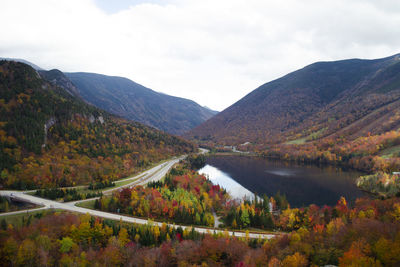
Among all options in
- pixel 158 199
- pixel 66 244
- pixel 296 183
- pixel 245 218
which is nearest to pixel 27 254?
pixel 66 244

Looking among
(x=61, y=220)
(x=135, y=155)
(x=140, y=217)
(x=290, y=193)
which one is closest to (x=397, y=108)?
(x=290, y=193)

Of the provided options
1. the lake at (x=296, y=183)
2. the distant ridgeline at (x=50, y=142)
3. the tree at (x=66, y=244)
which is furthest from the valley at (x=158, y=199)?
the lake at (x=296, y=183)

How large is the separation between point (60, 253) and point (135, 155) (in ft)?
259

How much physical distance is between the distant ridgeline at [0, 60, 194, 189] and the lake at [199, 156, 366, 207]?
39492 mm

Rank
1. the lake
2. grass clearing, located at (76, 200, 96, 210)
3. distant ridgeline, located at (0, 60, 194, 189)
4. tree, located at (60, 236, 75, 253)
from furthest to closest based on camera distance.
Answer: the lake
distant ridgeline, located at (0, 60, 194, 189)
grass clearing, located at (76, 200, 96, 210)
tree, located at (60, 236, 75, 253)

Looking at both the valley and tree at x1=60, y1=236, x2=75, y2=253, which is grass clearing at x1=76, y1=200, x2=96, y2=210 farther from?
tree at x1=60, y1=236, x2=75, y2=253

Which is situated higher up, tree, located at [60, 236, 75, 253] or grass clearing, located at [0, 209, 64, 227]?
grass clearing, located at [0, 209, 64, 227]

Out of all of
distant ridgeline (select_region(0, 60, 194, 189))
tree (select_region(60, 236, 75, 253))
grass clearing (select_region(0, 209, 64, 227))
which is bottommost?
tree (select_region(60, 236, 75, 253))

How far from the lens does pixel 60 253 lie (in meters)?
36.2

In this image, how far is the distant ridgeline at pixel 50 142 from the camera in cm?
6838

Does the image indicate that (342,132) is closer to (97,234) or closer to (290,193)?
(290,193)

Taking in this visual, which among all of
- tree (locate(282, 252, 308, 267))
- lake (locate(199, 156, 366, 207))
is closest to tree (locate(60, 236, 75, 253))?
tree (locate(282, 252, 308, 267))

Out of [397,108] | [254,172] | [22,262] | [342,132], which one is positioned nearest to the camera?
[22,262]

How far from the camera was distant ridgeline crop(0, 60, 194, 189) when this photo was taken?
224 ft
